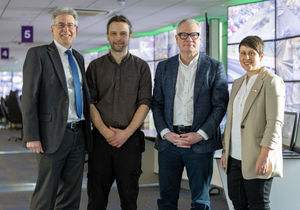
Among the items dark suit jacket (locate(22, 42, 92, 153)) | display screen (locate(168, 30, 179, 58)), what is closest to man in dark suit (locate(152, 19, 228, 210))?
dark suit jacket (locate(22, 42, 92, 153))

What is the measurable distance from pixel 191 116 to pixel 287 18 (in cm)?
532

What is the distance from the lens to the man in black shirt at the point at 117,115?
2809 millimetres

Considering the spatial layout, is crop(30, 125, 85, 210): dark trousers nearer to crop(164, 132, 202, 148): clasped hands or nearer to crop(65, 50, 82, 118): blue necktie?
crop(65, 50, 82, 118): blue necktie

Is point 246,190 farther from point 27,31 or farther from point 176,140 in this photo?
point 27,31

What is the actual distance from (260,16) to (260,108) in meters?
5.86

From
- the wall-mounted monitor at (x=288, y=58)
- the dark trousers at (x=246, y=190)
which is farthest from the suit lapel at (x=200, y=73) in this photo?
the wall-mounted monitor at (x=288, y=58)

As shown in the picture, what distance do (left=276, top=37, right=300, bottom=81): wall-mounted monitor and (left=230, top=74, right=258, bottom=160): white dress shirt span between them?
16.5 feet

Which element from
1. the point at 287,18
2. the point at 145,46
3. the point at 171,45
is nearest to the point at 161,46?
the point at 171,45

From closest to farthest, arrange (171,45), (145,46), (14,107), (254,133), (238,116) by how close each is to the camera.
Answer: (254,133), (238,116), (14,107), (171,45), (145,46)

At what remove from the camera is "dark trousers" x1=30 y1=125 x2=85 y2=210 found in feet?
8.64

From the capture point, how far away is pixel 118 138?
2.74 metres

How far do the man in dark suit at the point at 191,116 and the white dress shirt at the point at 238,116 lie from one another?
18 centimetres

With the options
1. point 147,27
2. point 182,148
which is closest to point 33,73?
point 182,148

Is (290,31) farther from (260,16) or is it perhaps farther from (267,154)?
(267,154)
